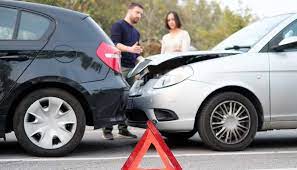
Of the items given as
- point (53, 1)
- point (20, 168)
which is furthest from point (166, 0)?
point (20, 168)

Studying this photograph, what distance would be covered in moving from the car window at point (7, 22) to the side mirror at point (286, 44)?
9.83 ft

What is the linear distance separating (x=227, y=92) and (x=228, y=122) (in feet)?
1.13

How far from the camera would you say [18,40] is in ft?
21.3

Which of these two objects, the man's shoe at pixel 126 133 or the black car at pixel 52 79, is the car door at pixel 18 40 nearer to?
the black car at pixel 52 79

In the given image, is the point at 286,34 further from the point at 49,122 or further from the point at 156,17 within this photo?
the point at 156,17

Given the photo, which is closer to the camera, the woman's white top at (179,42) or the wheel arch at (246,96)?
the wheel arch at (246,96)

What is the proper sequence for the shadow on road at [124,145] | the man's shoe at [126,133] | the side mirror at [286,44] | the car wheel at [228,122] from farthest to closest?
the man's shoe at [126,133] < the side mirror at [286,44] < the shadow on road at [124,145] < the car wheel at [228,122]

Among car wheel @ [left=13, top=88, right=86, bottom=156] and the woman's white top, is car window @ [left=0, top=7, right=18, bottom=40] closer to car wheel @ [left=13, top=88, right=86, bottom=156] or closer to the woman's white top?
car wheel @ [left=13, top=88, right=86, bottom=156]

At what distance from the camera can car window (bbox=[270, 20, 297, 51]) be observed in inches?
289

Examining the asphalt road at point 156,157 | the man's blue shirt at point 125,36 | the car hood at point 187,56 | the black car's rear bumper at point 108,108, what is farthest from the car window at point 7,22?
the man's blue shirt at point 125,36

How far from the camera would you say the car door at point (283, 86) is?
7.18m

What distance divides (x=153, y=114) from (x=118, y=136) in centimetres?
160

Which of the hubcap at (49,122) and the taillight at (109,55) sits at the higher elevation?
the taillight at (109,55)

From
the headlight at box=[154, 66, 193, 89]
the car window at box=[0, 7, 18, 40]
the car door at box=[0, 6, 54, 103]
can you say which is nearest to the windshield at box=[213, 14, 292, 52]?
the headlight at box=[154, 66, 193, 89]
